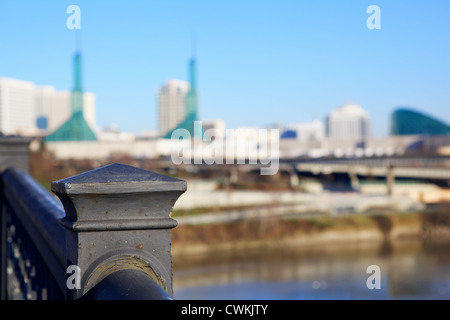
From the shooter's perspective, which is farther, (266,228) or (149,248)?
(266,228)

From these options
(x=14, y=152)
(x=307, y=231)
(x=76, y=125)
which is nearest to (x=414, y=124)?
(x=76, y=125)

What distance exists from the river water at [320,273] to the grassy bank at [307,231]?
0.93 m

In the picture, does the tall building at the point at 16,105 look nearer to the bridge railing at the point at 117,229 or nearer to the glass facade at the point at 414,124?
the glass facade at the point at 414,124

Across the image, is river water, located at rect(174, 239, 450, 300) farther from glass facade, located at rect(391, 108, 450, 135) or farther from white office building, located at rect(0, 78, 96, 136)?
white office building, located at rect(0, 78, 96, 136)

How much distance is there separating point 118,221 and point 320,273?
20823 millimetres

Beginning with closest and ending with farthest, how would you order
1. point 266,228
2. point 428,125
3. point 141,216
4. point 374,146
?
point 141,216
point 266,228
point 374,146
point 428,125

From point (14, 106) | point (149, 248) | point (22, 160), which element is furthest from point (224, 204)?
Answer: point (14, 106)

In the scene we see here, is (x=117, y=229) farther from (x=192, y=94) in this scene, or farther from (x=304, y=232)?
(x=192, y=94)

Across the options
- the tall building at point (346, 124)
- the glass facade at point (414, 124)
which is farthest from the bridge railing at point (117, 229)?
the tall building at point (346, 124)

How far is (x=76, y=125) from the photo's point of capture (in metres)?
54.8

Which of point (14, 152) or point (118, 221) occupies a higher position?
point (14, 152)

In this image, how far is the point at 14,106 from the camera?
3533 inches

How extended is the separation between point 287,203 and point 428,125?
1721 inches
